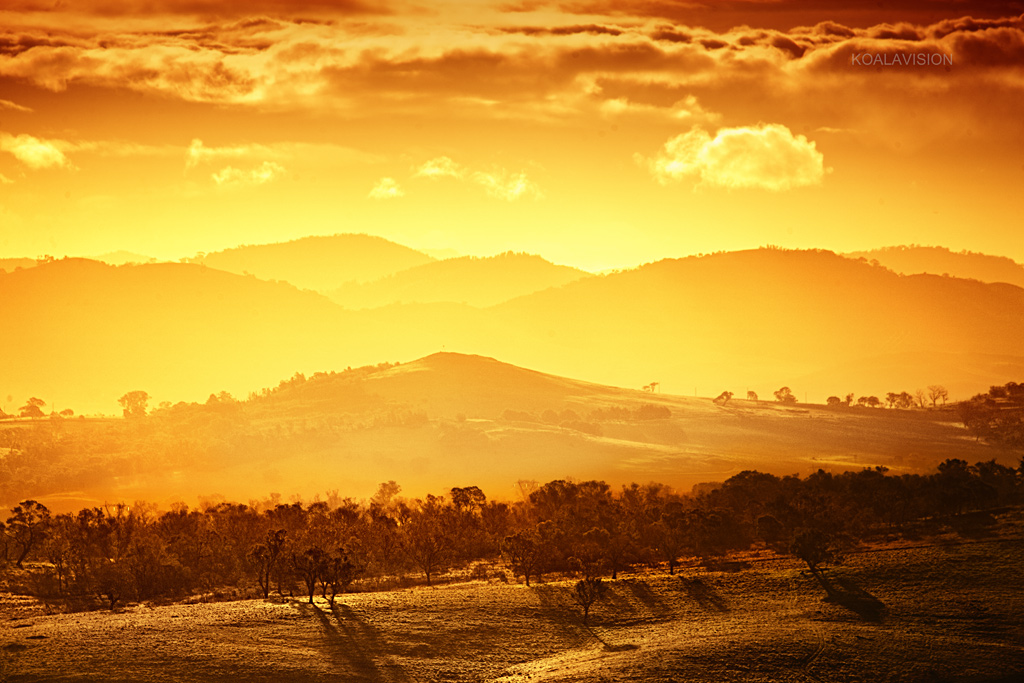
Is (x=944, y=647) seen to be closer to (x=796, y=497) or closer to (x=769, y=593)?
(x=769, y=593)

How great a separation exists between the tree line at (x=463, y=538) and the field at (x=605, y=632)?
6.56 metres

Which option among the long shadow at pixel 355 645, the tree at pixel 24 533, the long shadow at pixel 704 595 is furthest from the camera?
the tree at pixel 24 533

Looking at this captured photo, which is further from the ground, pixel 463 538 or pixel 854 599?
pixel 463 538

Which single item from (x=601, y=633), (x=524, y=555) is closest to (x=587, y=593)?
(x=601, y=633)

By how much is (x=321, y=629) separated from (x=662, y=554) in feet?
188

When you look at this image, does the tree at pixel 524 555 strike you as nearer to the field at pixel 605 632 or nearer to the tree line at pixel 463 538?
the tree line at pixel 463 538

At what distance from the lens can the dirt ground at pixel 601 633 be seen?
84.9 m

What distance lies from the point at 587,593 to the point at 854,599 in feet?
102

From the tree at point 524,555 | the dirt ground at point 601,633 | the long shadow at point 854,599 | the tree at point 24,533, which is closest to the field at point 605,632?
the dirt ground at point 601,633

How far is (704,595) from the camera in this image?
110 meters

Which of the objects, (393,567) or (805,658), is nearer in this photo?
(805,658)

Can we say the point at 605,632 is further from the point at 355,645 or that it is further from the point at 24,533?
the point at 24,533

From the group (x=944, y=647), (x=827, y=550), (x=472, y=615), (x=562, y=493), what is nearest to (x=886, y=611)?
(x=944, y=647)

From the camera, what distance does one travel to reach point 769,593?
362ft
